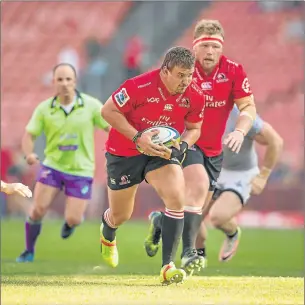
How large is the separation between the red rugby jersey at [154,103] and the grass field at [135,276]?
4.70 feet

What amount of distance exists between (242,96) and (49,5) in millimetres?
23470

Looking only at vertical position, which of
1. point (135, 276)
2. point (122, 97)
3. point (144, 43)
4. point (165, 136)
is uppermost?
point (144, 43)

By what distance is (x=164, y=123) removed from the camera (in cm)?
862

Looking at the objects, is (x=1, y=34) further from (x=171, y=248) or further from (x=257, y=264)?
(x=171, y=248)

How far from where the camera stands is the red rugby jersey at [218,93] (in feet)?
31.9

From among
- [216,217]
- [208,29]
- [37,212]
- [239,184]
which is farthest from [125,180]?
[37,212]

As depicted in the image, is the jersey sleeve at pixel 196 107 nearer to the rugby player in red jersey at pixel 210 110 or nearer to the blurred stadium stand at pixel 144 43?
the rugby player in red jersey at pixel 210 110

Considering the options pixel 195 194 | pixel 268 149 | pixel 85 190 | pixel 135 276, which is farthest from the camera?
pixel 85 190

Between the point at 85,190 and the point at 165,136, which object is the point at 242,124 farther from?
the point at 85,190

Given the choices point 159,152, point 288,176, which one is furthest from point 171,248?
point 288,176

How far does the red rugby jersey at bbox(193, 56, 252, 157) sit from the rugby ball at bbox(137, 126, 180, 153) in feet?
4.63

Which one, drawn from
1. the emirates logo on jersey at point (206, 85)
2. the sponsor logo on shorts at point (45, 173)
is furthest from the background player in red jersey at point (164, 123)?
the sponsor logo on shorts at point (45, 173)

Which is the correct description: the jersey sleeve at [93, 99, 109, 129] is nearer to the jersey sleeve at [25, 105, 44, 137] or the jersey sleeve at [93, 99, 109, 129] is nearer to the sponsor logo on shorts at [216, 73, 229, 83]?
the jersey sleeve at [25, 105, 44, 137]

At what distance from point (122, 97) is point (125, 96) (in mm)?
28
